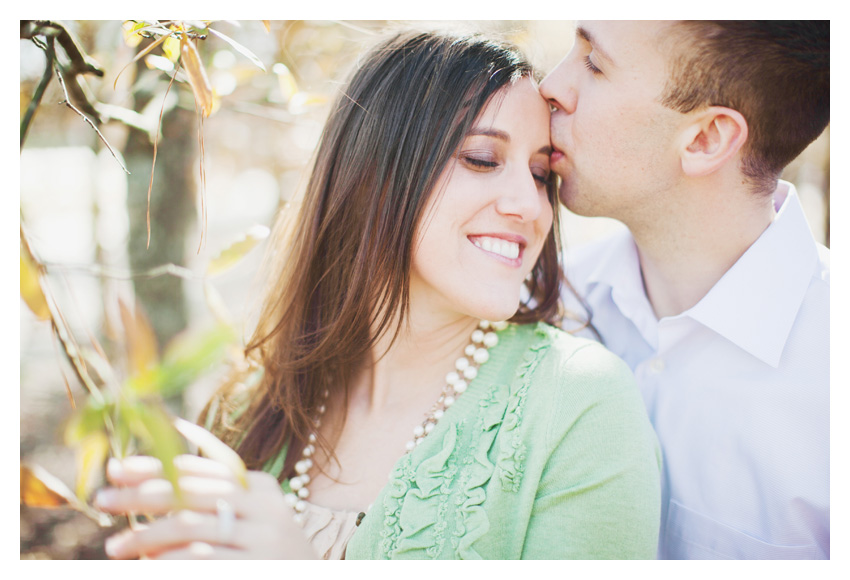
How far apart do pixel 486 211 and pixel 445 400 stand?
48 centimetres

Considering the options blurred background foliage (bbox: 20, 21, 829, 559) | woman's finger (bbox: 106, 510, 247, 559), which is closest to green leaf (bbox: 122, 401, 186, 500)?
blurred background foliage (bbox: 20, 21, 829, 559)

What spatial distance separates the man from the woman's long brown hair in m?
0.25

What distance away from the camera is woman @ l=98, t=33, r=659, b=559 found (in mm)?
1217

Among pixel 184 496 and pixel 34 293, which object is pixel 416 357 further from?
A: pixel 34 293

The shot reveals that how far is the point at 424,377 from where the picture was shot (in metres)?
1.54

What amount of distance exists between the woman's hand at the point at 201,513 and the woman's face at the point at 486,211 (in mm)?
603

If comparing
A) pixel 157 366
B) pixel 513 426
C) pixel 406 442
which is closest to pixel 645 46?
pixel 513 426

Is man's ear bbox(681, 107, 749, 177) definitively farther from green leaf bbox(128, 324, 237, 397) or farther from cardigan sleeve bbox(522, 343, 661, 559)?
green leaf bbox(128, 324, 237, 397)

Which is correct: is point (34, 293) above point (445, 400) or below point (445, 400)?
above

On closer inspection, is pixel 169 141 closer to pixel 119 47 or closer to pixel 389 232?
pixel 119 47

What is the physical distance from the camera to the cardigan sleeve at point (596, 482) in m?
1.22

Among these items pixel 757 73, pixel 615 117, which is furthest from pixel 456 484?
pixel 757 73
